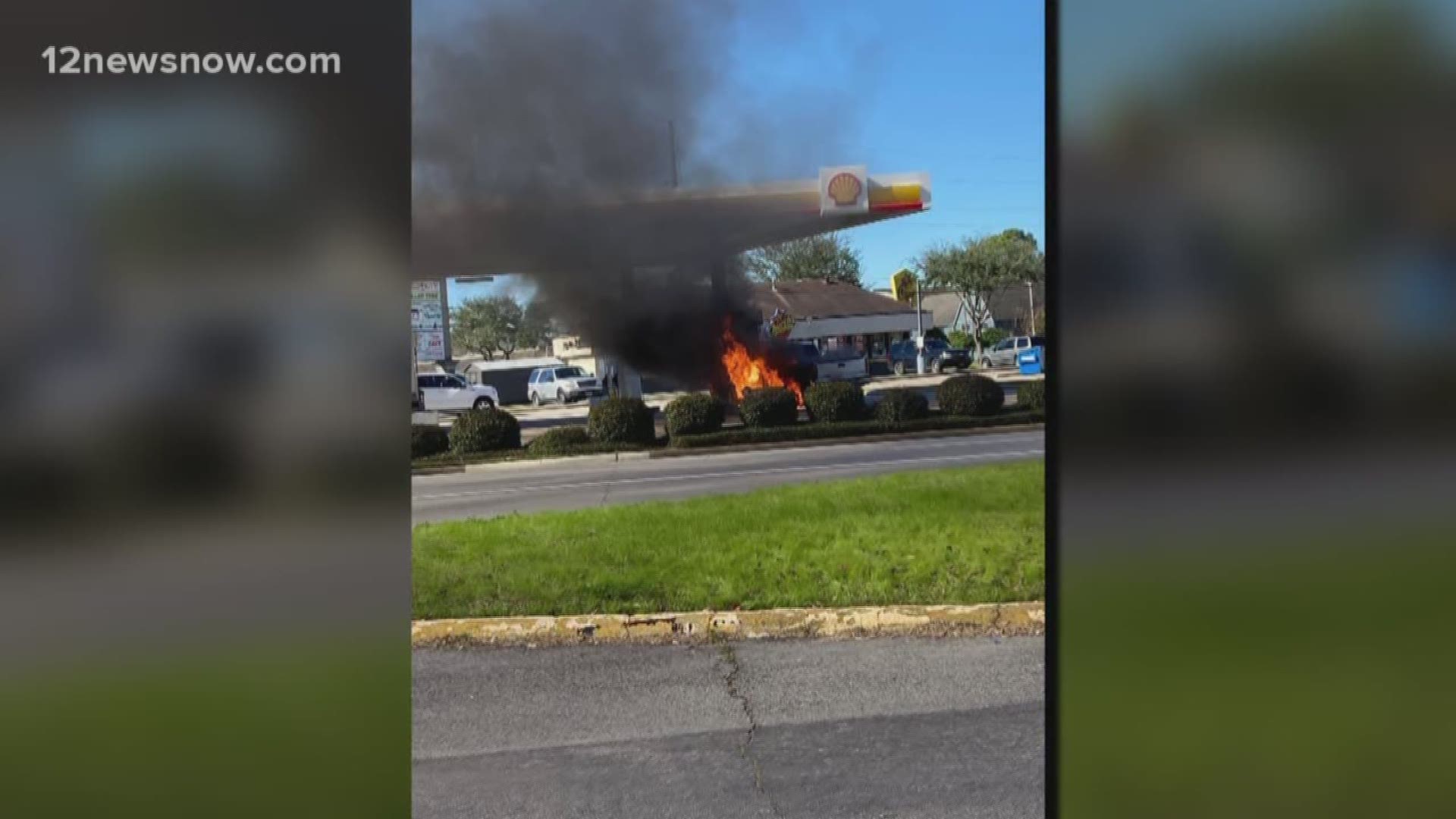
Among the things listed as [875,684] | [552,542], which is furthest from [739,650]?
[552,542]

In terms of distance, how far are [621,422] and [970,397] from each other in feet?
15.7

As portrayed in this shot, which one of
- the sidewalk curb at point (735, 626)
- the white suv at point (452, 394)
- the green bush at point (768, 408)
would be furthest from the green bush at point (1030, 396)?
the sidewalk curb at point (735, 626)

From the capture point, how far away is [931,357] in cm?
1584

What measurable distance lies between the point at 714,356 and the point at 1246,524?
40.2 feet

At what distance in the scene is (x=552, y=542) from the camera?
8.30 metres

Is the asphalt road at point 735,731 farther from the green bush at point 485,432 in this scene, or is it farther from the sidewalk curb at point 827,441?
the green bush at point 485,432

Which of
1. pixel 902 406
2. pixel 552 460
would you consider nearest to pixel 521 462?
pixel 552 460

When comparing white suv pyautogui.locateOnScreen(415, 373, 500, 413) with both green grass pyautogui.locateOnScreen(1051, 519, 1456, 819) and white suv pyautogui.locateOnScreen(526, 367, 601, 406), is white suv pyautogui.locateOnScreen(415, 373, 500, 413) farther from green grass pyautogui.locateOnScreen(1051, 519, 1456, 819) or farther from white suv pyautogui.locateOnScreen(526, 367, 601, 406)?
green grass pyautogui.locateOnScreen(1051, 519, 1456, 819)

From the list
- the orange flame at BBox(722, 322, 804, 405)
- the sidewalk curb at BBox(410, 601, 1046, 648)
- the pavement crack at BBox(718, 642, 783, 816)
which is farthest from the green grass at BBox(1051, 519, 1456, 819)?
the orange flame at BBox(722, 322, 804, 405)

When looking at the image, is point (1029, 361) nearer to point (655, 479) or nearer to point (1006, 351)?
point (1006, 351)

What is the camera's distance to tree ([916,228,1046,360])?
14.0 m

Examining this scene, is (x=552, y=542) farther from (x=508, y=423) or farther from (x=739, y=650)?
(x=508, y=423)

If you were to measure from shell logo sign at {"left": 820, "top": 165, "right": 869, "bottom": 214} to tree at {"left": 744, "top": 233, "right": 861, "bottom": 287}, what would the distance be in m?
0.35

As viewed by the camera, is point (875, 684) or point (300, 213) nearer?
point (300, 213)
